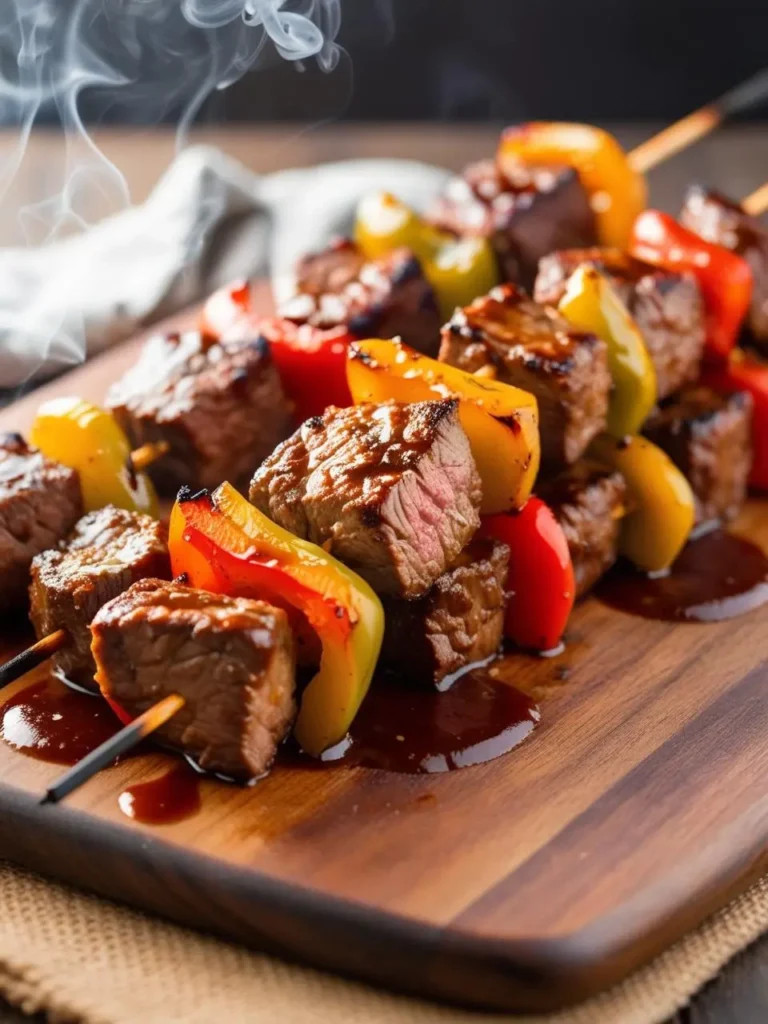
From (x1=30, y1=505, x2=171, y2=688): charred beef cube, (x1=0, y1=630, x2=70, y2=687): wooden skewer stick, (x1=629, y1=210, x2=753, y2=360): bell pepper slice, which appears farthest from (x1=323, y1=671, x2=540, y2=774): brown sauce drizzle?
(x1=629, y1=210, x2=753, y2=360): bell pepper slice

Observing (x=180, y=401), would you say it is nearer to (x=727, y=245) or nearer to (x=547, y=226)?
(x=547, y=226)

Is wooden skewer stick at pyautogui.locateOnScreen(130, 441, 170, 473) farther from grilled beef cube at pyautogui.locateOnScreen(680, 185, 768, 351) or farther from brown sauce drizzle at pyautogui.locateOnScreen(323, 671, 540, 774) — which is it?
grilled beef cube at pyautogui.locateOnScreen(680, 185, 768, 351)

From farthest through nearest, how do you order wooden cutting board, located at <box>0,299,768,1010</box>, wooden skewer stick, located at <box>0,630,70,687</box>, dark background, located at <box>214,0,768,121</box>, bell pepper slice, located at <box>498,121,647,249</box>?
1. dark background, located at <box>214,0,768,121</box>
2. bell pepper slice, located at <box>498,121,647,249</box>
3. wooden skewer stick, located at <box>0,630,70,687</box>
4. wooden cutting board, located at <box>0,299,768,1010</box>

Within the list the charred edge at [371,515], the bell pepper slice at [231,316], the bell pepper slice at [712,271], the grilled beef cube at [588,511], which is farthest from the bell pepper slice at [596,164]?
the charred edge at [371,515]

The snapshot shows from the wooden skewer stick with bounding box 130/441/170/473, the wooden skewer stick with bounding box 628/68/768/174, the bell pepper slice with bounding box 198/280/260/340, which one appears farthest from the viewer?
the wooden skewer stick with bounding box 628/68/768/174

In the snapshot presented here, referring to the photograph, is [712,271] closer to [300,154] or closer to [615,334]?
[615,334]

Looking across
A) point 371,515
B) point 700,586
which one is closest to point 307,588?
point 371,515

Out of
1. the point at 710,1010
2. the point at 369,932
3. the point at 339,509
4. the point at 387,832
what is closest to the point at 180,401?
the point at 339,509
